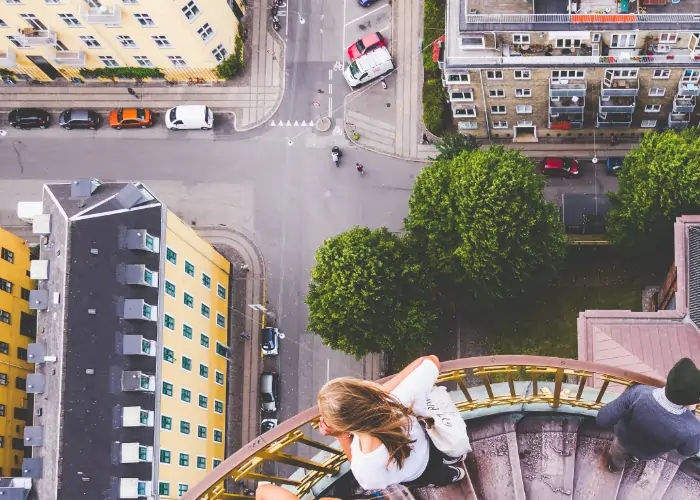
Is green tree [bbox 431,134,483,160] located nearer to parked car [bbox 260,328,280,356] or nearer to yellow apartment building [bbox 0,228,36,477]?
parked car [bbox 260,328,280,356]

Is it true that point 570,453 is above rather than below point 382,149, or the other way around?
below

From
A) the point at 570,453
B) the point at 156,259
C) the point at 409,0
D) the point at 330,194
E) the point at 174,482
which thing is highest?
the point at 409,0

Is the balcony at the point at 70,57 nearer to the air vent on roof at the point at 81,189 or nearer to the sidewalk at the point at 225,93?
the sidewalk at the point at 225,93

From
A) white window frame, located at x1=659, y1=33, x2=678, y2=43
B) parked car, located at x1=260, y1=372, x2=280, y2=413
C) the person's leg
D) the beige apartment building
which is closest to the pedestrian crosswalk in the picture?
the beige apartment building

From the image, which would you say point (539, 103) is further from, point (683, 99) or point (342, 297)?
point (342, 297)

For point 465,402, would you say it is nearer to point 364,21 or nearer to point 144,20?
point 144,20

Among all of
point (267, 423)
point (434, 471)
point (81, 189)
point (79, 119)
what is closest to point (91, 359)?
point (81, 189)

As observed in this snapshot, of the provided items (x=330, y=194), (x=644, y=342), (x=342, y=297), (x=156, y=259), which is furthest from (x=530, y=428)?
(x=330, y=194)

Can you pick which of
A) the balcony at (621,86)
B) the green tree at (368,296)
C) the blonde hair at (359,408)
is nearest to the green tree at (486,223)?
the green tree at (368,296)
